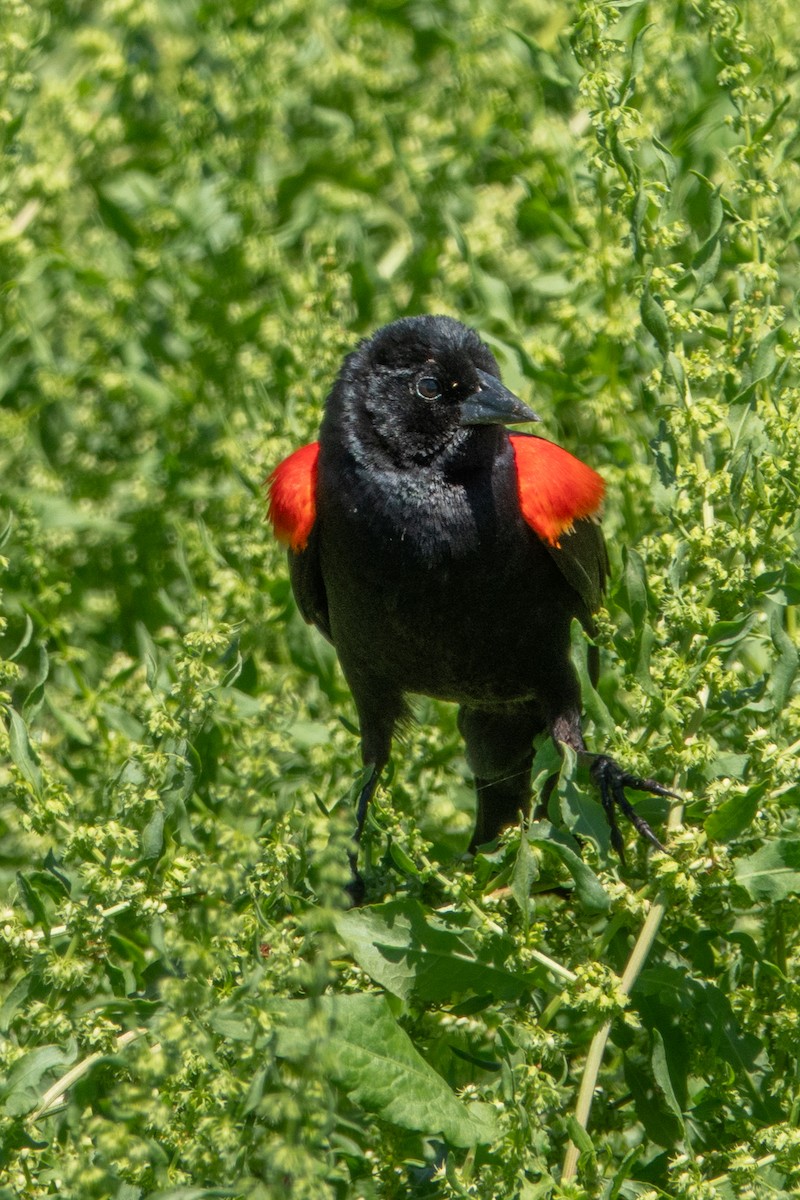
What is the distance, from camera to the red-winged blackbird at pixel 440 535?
3.12 m

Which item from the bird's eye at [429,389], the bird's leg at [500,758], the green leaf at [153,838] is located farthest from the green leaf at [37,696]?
the bird's leg at [500,758]

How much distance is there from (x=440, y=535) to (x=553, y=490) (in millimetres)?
273

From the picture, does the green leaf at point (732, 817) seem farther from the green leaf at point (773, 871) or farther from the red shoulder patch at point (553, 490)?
the red shoulder patch at point (553, 490)

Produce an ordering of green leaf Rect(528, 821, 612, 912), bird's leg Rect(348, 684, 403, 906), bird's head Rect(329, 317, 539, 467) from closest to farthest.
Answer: green leaf Rect(528, 821, 612, 912) < bird's head Rect(329, 317, 539, 467) < bird's leg Rect(348, 684, 403, 906)

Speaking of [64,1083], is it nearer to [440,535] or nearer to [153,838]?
[153,838]

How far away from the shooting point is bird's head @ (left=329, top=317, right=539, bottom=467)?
3242 mm

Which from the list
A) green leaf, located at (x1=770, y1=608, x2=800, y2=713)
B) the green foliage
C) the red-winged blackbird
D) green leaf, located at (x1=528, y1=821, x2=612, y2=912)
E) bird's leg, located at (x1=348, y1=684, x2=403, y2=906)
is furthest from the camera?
bird's leg, located at (x1=348, y1=684, x2=403, y2=906)

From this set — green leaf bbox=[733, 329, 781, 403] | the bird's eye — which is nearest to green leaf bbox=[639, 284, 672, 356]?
green leaf bbox=[733, 329, 781, 403]

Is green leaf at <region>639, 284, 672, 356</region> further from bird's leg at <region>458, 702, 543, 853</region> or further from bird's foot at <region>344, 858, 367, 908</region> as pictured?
bird's foot at <region>344, 858, 367, 908</region>

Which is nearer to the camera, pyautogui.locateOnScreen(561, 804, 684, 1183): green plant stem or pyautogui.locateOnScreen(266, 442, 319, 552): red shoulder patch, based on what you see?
pyautogui.locateOnScreen(561, 804, 684, 1183): green plant stem

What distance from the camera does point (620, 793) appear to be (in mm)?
2678

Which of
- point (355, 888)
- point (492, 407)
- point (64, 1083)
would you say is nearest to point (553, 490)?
point (492, 407)

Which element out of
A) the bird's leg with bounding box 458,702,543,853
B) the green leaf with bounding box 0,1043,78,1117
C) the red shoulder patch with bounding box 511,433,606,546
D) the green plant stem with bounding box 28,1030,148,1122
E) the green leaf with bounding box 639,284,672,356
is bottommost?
the bird's leg with bounding box 458,702,543,853

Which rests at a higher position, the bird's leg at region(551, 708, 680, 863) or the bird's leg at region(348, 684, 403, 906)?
the bird's leg at region(551, 708, 680, 863)
